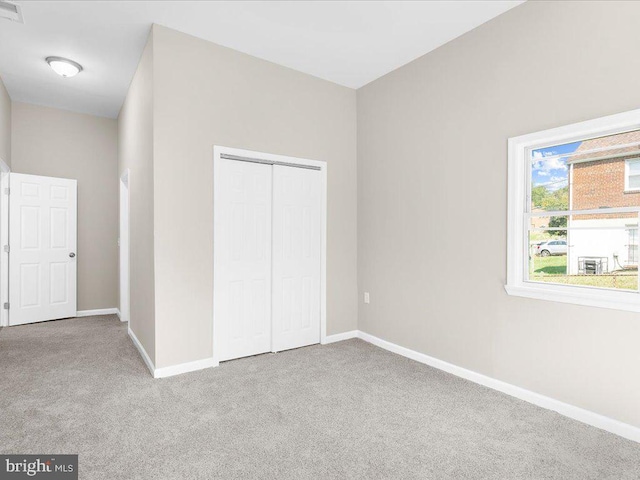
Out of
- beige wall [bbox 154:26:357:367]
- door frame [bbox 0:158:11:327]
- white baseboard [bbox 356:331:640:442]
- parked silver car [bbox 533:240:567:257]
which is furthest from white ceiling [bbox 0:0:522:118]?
white baseboard [bbox 356:331:640:442]

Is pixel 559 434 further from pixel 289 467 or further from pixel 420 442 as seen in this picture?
pixel 289 467

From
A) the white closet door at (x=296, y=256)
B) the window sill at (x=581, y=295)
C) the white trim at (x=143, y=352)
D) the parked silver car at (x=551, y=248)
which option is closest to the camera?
the window sill at (x=581, y=295)

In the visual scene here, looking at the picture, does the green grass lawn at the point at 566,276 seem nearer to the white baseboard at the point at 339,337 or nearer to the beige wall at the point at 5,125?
the white baseboard at the point at 339,337

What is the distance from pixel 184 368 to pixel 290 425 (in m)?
1.30

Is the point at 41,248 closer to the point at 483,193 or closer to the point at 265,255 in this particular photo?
the point at 265,255

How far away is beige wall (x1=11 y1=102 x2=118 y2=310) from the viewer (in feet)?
16.1

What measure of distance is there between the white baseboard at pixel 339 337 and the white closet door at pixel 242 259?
0.70 meters

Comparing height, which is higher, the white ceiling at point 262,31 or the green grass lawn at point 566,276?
the white ceiling at point 262,31

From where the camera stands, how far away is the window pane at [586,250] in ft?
7.50

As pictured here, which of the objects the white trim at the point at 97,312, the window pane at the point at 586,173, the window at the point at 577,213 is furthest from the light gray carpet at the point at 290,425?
the white trim at the point at 97,312

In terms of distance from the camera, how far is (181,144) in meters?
3.11

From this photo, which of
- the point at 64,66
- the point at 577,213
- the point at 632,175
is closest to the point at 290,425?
the point at 577,213

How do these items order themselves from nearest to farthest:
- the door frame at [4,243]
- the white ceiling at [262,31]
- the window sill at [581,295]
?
the window sill at [581,295], the white ceiling at [262,31], the door frame at [4,243]

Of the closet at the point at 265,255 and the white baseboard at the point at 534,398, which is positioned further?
the closet at the point at 265,255
